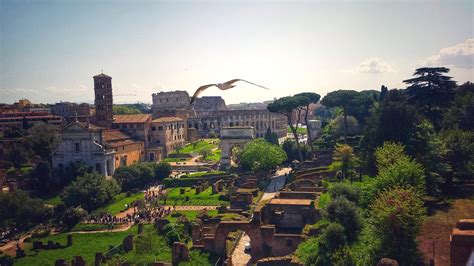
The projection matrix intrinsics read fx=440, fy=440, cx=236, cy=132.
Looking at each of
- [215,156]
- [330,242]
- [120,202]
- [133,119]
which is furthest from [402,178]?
[133,119]

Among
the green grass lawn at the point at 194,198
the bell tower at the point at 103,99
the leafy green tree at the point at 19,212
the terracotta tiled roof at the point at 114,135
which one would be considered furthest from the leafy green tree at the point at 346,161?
the bell tower at the point at 103,99

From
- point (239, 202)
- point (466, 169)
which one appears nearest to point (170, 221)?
point (239, 202)

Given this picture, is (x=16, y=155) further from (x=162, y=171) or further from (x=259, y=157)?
(x=259, y=157)

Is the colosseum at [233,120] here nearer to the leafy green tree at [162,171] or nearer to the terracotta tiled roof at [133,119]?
the terracotta tiled roof at [133,119]

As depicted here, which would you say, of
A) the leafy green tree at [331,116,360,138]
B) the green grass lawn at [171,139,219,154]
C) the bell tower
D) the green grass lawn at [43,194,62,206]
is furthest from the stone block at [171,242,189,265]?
the bell tower

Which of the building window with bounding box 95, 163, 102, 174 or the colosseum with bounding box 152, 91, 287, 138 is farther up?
the colosseum with bounding box 152, 91, 287, 138

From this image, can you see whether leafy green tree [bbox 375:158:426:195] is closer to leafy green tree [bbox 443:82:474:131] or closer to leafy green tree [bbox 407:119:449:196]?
leafy green tree [bbox 407:119:449:196]

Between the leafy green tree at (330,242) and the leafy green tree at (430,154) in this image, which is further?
the leafy green tree at (430,154)
